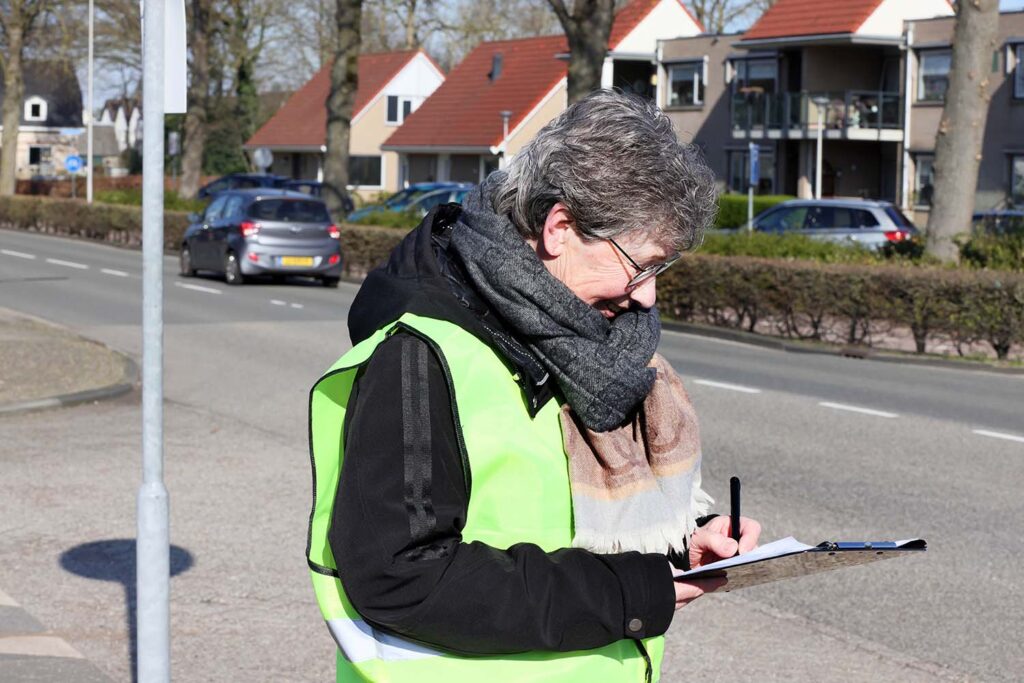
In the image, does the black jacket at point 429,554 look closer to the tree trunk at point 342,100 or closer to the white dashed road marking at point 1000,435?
the white dashed road marking at point 1000,435

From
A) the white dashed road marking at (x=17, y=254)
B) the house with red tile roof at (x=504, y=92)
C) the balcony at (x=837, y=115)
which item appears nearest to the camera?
the white dashed road marking at (x=17, y=254)

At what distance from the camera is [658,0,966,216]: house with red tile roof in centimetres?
4912

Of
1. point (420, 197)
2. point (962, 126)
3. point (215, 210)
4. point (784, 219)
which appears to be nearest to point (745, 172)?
point (420, 197)

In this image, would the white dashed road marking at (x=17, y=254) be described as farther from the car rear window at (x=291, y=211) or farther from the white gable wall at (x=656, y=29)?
the white gable wall at (x=656, y=29)

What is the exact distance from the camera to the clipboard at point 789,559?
2273 millimetres

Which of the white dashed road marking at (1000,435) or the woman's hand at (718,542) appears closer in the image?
the woman's hand at (718,542)

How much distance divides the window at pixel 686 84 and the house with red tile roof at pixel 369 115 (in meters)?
16.2

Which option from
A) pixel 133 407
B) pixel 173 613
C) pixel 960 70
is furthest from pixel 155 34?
pixel 960 70

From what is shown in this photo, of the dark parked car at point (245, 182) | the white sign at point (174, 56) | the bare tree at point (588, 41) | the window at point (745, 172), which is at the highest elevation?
the bare tree at point (588, 41)

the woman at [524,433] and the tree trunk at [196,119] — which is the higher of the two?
the tree trunk at [196,119]

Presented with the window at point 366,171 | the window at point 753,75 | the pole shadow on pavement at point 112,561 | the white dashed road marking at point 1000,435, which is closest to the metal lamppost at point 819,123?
the window at point 753,75

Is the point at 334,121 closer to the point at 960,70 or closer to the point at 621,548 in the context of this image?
the point at 960,70

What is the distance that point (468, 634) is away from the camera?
2.05 metres

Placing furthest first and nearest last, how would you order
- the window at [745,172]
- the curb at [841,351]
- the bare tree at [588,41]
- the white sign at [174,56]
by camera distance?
the window at [745,172], the bare tree at [588,41], the curb at [841,351], the white sign at [174,56]
